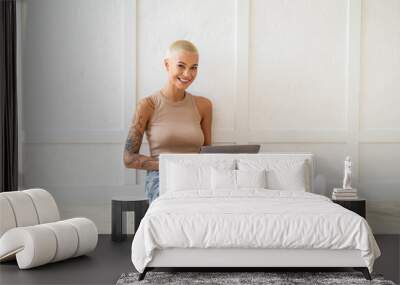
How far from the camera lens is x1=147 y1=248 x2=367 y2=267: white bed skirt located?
4.53m

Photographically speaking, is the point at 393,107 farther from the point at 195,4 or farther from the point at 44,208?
the point at 44,208

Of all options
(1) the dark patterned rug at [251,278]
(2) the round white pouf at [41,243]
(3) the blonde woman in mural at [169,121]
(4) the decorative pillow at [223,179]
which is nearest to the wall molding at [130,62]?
(3) the blonde woman in mural at [169,121]

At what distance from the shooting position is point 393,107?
7070 mm

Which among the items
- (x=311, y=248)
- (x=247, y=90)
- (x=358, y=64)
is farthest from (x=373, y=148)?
(x=311, y=248)

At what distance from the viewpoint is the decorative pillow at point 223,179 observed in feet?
18.8

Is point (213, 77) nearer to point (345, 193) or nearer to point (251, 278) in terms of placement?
point (345, 193)

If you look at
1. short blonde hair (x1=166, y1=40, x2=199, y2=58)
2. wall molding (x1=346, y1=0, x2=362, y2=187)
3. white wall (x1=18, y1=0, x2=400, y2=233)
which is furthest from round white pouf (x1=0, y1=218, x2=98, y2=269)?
wall molding (x1=346, y1=0, x2=362, y2=187)

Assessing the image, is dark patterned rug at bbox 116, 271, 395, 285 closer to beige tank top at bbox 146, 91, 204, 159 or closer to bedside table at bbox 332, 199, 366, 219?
bedside table at bbox 332, 199, 366, 219

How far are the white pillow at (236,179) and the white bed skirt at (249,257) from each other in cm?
123

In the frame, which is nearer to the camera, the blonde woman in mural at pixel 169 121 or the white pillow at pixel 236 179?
the white pillow at pixel 236 179

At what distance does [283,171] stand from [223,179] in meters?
0.57

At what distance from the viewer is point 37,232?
4.93 m

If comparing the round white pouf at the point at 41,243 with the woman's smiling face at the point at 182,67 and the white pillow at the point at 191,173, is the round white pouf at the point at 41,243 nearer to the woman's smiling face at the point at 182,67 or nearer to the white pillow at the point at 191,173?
the white pillow at the point at 191,173

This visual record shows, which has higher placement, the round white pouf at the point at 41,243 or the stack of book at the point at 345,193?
the stack of book at the point at 345,193
